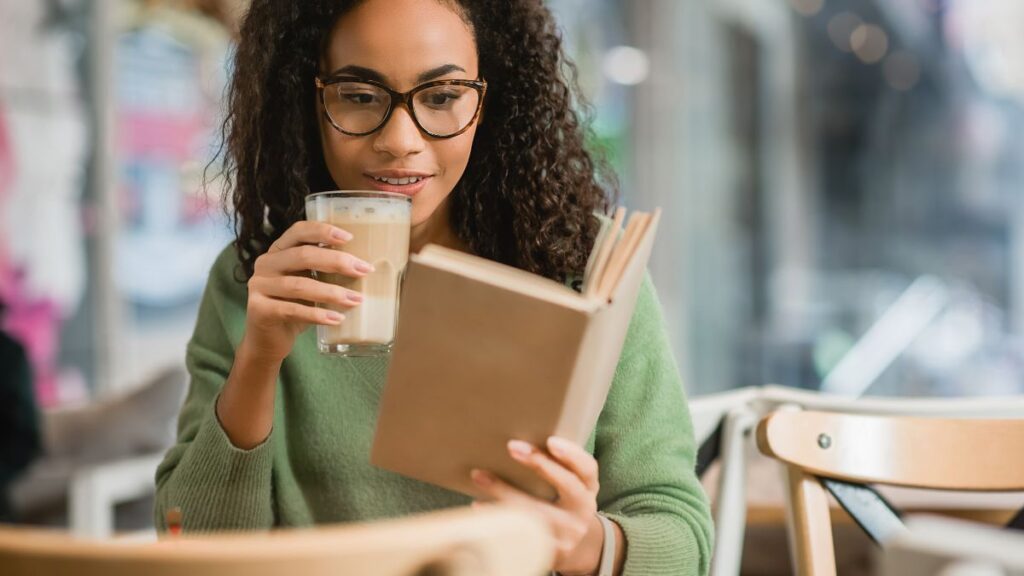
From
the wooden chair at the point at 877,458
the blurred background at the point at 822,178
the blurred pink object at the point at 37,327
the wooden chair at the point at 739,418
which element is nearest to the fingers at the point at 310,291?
the wooden chair at the point at 877,458

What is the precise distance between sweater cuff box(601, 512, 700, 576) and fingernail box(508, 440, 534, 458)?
0.31m

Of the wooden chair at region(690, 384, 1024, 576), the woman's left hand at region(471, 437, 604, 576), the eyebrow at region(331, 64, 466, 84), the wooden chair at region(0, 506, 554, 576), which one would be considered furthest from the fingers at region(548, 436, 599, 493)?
the wooden chair at region(690, 384, 1024, 576)

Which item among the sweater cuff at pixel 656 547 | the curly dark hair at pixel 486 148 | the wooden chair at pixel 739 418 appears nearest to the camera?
the sweater cuff at pixel 656 547

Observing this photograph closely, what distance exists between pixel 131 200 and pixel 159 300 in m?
0.42

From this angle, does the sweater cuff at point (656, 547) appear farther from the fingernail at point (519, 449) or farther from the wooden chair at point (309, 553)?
the wooden chair at point (309, 553)

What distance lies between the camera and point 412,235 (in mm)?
1458

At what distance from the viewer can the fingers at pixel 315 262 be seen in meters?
1.05

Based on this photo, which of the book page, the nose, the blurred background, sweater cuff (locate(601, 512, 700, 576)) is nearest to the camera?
the book page

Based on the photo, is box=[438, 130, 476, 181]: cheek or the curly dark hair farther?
the curly dark hair

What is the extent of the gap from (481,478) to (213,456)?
19.1 inches

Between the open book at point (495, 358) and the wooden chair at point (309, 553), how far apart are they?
0.80 ft

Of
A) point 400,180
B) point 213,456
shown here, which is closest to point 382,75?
point 400,180

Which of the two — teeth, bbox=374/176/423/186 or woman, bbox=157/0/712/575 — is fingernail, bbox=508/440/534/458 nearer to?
woman, bbox=157/0/712/575

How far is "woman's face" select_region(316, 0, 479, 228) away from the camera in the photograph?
1.29 m
